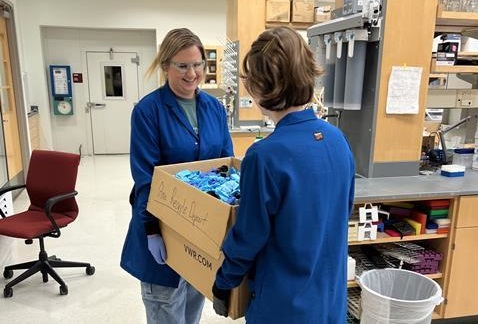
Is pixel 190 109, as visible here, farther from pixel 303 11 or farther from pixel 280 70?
pixel 303 11

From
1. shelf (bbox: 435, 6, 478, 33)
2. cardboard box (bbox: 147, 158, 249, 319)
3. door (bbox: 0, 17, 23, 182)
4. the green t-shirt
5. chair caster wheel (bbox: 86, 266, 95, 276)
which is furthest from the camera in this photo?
door (bbox: 0, 17, 23, 182)

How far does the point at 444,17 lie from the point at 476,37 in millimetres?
650

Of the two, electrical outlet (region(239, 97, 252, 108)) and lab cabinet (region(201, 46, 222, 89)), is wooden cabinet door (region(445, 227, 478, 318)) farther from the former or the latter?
lab cabinet (region(201, 46, 222, 89))

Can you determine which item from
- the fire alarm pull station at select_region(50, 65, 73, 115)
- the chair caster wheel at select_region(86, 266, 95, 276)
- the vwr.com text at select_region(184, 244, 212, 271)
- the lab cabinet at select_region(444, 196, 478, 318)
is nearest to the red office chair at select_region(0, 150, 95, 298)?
the chair caster wheel at select_region(86, 266, 95, 276)

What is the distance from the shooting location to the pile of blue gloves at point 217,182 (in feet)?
3.94

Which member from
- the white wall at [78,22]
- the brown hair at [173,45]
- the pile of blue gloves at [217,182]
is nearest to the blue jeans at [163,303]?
the pile of blue gloves at [217,182]

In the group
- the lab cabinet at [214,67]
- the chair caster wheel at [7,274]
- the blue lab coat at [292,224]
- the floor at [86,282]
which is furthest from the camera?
the lab cabinet at [214,67]

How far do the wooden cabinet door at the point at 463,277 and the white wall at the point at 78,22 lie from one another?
5518mm

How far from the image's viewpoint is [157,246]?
56.5 inches

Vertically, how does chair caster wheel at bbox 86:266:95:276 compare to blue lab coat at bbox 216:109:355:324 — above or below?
below

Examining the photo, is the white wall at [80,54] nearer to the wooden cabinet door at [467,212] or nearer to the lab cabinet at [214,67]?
the lab cabinet at [214,67]

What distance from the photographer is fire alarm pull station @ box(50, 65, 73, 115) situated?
664 cm

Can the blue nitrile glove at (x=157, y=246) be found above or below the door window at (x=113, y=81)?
below

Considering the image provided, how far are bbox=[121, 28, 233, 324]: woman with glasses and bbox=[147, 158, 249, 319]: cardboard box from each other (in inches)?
2.7
